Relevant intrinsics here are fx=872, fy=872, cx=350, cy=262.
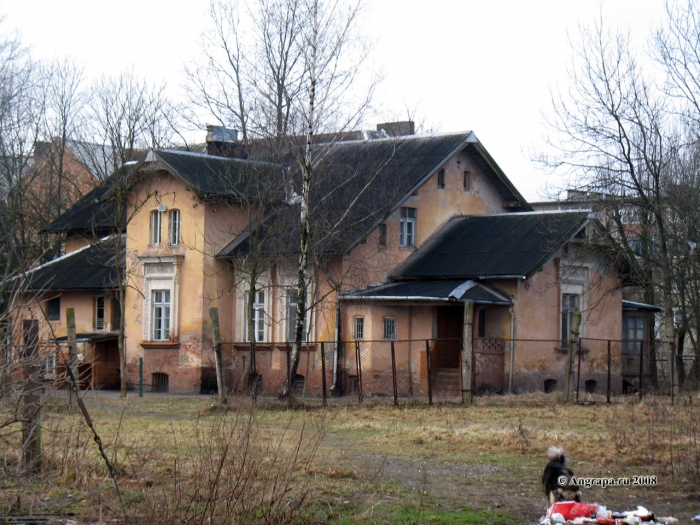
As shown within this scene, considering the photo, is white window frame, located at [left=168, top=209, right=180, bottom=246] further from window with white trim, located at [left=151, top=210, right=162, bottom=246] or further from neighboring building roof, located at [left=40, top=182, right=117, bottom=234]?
neighboring building roof, located at [left=40, top=182, right=117, bottom=234]

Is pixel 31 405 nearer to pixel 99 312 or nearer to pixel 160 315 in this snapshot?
pixel 160 315

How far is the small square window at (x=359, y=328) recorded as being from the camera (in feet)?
83.7

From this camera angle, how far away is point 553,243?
83.6 ft

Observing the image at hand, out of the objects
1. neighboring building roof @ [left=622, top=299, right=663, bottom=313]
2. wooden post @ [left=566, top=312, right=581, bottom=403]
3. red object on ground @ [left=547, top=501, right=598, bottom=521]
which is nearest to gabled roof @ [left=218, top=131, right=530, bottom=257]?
wooden post @ [left=566, top=312, right=581, bottom=403]

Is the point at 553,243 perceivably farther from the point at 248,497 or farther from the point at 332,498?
the point at 248,497

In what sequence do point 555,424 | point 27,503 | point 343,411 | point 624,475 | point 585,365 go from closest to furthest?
point 27,503, point 624,475, point 555,424, point 343,411, point 585,365

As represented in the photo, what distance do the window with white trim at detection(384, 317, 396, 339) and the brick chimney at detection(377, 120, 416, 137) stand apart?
10652 mm

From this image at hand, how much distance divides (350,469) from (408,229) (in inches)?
693

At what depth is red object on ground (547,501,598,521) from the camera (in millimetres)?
8133

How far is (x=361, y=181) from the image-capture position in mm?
24844

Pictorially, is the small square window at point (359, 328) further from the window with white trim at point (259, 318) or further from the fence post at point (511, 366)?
the fence post at point (511, 366)

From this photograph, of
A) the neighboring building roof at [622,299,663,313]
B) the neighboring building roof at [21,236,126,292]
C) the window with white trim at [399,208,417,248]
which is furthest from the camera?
the neighboring building roof at [622,299,663,313]

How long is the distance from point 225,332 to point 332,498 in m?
19.4

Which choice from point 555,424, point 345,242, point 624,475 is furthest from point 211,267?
point 624,475
